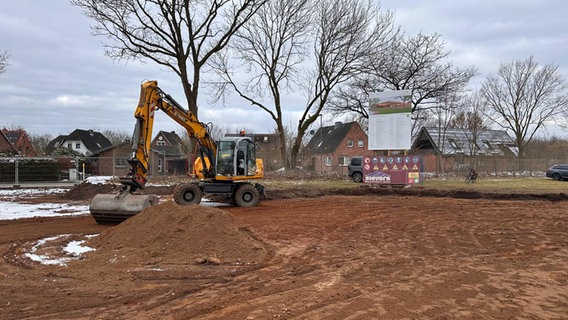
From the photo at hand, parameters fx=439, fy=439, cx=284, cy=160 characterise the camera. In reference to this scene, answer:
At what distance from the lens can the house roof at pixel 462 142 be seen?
5506 cm

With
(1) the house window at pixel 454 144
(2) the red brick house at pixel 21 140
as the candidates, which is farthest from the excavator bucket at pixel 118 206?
(2) the red brick house at pixel 21 140

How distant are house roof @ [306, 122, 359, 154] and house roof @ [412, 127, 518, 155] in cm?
1037

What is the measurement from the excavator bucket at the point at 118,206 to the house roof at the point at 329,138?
52.7m

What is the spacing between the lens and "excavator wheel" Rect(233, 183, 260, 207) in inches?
688

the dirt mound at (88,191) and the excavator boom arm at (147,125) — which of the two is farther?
the dirt mound at (88,191)

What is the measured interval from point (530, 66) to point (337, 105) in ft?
103

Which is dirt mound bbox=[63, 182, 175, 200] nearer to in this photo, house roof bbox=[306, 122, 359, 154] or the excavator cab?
the excavator cab

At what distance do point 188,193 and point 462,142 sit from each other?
48.5 m

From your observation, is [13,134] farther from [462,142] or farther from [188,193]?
[462,142]

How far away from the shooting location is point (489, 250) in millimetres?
9172

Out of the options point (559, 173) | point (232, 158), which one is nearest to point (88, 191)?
point (232, 158)

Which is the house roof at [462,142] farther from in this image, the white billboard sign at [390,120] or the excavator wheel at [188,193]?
the excavator wheel at [188,193]

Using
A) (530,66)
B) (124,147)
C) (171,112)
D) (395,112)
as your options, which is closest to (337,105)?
(395,112)

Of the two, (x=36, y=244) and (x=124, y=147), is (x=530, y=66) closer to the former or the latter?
(x=124, y=147)
